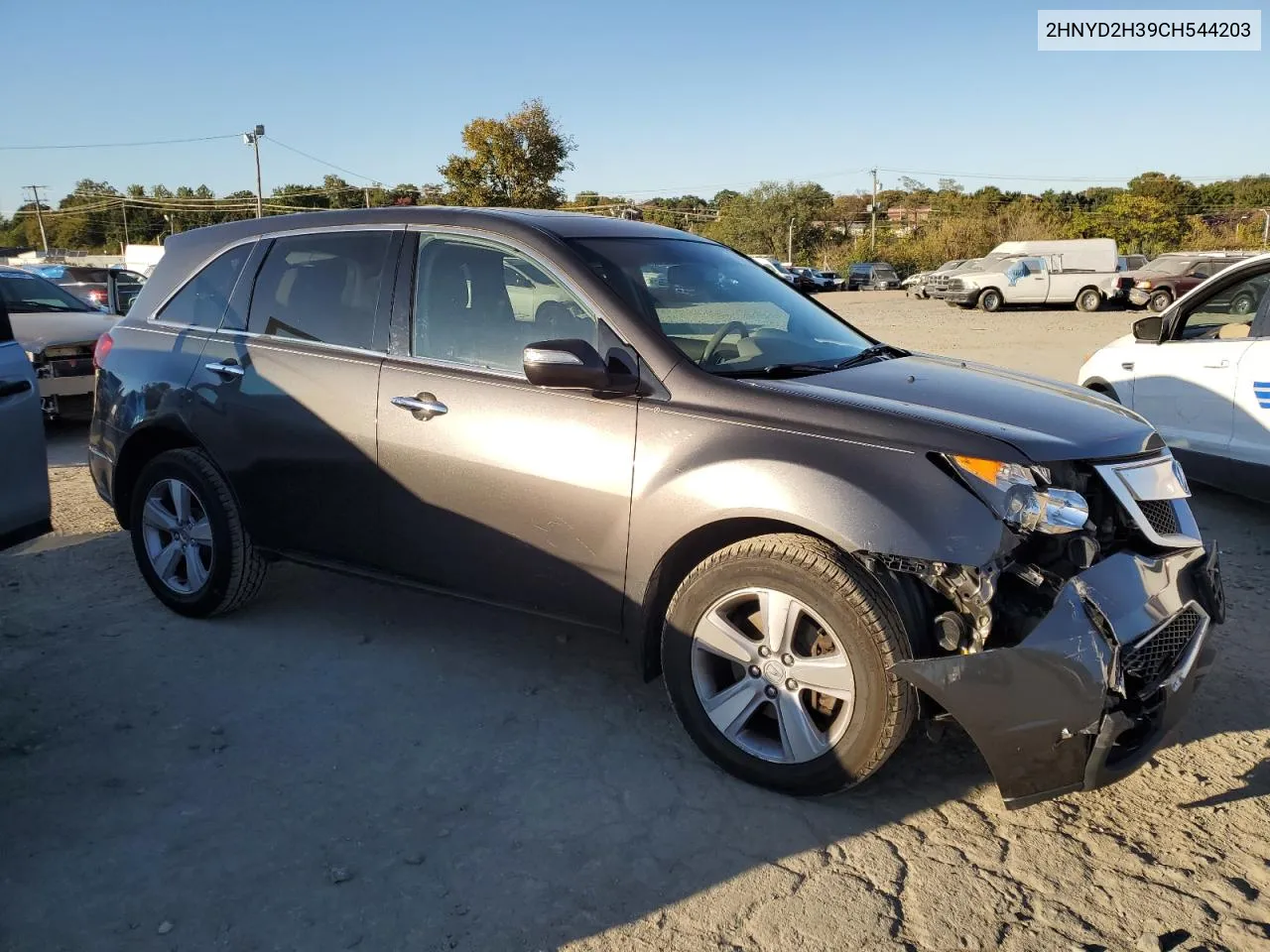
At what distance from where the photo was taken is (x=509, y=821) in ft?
10.3

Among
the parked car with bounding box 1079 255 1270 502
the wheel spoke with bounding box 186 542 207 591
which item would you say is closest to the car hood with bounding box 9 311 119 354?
the wheel spoke with bounding box 186 542 207 591

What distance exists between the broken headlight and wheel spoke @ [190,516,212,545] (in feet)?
11.2

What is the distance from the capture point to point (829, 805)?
10.6 feet

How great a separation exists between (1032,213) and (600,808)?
58355mm

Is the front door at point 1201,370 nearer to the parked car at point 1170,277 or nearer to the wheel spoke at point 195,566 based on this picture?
the wheel spoke at point 195,566

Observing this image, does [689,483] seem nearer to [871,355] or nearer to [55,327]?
[871,355]

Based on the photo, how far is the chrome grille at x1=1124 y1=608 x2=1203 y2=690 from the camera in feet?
9.46

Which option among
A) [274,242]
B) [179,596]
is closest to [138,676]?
[179,596]

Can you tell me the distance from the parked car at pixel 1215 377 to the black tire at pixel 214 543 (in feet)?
18.4

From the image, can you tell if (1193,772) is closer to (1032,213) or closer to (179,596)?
(179,596)

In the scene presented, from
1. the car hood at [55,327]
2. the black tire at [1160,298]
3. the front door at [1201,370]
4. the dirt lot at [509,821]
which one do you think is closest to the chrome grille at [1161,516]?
the dirt lot at [509,821]

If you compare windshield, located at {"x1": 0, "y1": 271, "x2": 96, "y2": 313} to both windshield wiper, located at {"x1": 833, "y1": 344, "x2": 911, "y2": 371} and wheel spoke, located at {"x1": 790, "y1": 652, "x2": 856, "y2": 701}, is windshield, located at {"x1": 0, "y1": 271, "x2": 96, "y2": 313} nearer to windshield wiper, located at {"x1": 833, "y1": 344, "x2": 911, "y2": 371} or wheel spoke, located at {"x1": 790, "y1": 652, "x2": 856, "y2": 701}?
windshield wiper, located at {"x1": 833, "y1": 344, "x2": 911, "y2": 371}

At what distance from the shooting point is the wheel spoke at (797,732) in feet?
10.4

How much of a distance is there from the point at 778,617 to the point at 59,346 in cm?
878
